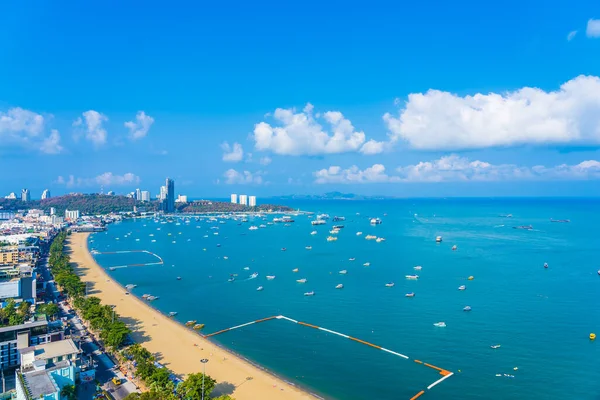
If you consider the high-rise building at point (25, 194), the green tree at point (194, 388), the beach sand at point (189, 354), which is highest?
the high-rise building at point (25, 194)

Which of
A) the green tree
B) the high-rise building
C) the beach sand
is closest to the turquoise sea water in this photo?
the beach sand

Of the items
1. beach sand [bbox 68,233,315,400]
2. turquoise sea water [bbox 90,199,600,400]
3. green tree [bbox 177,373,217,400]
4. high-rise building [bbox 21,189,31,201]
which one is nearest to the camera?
green tree [bbox 177,373,217,400]

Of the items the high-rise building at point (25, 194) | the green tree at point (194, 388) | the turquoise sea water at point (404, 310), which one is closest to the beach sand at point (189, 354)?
the turquoise sea water at point (404, 310)

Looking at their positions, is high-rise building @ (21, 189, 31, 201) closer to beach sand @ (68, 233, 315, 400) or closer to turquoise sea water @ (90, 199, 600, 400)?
turquoise sea water @ (90, 199, 600, 400)

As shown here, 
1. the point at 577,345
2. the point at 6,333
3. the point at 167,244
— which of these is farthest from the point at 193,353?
the point at 167,244

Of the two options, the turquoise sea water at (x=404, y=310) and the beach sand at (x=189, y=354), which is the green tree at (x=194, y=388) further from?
the turquoise sea water at (x=404, y=310)

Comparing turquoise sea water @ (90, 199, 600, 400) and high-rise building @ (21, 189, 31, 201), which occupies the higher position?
high-rise building @ (21, 189, 31, 201)
